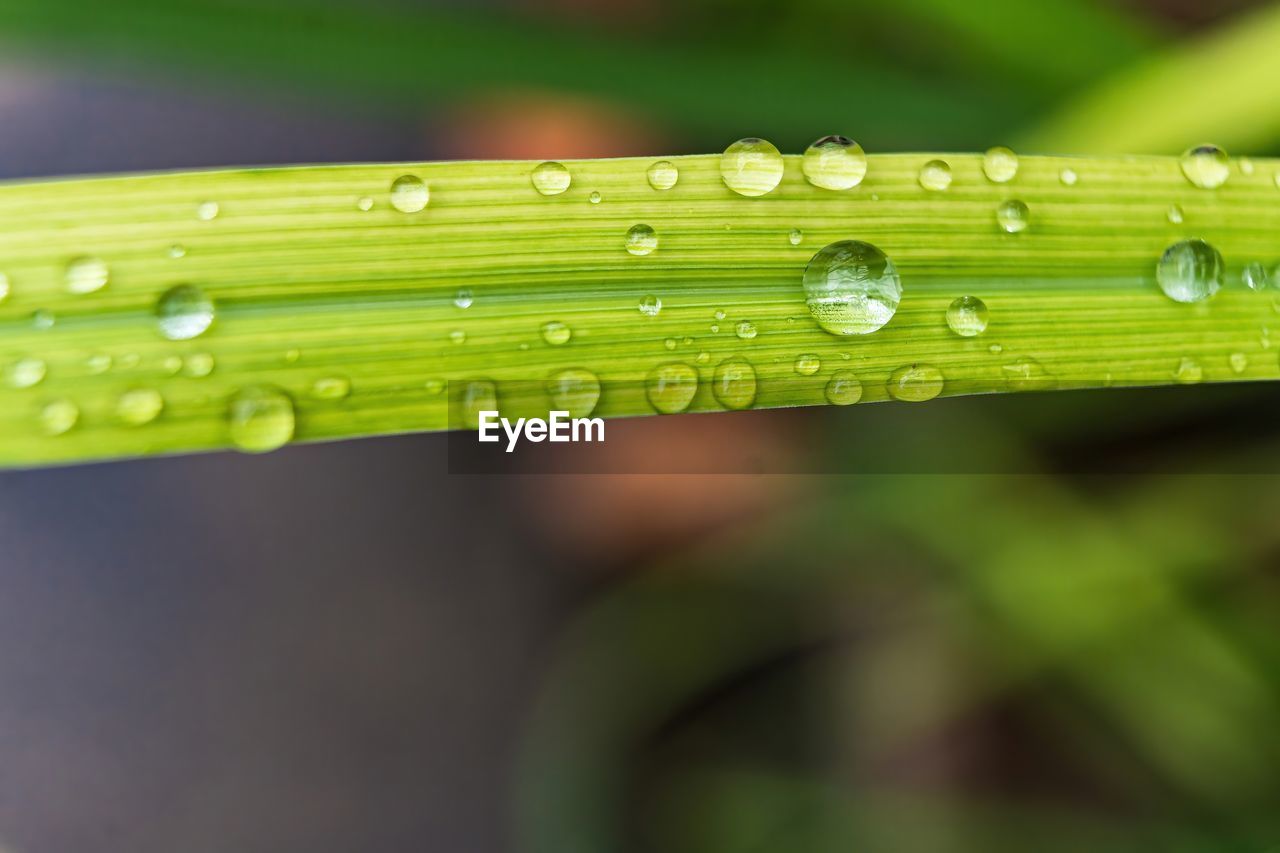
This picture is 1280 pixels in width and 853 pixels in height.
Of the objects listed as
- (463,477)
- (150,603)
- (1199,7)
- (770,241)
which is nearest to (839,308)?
(770,241)

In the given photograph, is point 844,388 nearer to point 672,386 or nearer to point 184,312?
point 672,386

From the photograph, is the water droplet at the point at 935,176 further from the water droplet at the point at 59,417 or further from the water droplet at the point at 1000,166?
the water droplet at the point at 59,417

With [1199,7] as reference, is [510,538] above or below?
below

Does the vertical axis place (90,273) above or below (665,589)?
below

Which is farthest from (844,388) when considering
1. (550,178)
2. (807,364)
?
(550,178)

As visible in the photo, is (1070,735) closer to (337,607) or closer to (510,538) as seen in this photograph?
(510,538)

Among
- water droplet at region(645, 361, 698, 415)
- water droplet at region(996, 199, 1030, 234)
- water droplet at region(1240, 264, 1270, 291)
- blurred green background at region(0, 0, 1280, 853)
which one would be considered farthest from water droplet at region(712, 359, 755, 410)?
blurred green background at region(0, 0, 1280, 853)
